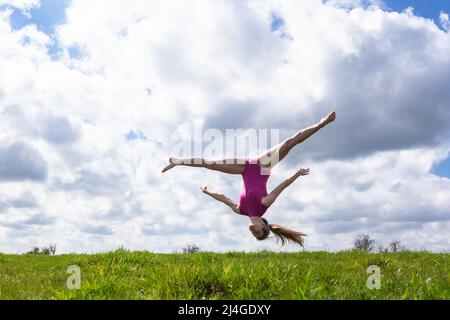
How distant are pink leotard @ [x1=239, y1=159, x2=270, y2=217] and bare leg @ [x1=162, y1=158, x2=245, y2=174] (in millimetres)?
193

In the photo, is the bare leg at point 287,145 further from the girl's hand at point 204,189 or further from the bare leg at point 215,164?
the girl's hand at point 204,189

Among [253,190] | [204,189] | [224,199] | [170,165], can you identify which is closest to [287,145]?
[253,190]

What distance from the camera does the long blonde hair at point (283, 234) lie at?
11.8 m

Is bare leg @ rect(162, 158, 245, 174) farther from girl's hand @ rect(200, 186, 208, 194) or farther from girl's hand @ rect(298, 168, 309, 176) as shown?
girl's hand @ rect(298, 168, 309, 176)

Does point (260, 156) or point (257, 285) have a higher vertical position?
point (260, 156)

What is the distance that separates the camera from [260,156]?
1245cm

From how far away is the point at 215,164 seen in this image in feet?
39.7

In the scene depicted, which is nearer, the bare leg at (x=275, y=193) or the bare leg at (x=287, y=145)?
the bare leg at (x=275, y=193)

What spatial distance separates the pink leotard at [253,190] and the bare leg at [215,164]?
19 cm

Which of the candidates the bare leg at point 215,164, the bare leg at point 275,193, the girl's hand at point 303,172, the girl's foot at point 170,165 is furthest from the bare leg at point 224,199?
the girl's hand at point 303,172
